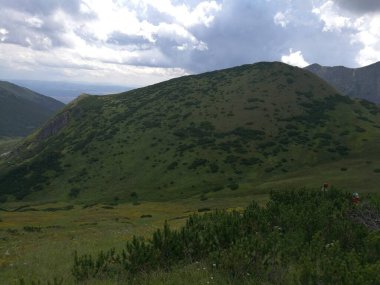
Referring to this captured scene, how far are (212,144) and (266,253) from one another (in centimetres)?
10006

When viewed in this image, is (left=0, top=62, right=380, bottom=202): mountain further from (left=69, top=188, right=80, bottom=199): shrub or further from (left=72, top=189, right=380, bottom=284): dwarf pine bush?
(left=72, top=189, right=380, bottom=284): dwarf pine bush

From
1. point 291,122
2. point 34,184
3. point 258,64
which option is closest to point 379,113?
point 291,122

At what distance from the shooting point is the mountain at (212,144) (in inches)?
3521

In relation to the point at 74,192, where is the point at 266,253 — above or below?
above

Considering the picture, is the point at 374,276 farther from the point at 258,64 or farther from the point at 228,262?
the point at 258,64

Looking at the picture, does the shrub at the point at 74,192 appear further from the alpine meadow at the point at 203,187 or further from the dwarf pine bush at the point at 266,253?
the dwarf pine bush at the point at 266,253

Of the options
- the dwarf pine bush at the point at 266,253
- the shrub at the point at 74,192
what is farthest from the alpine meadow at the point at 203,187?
the shrub at the point at 74,192

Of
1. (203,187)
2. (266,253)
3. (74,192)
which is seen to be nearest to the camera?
(266,253)

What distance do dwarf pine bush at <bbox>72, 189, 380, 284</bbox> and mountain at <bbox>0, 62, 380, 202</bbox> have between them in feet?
151

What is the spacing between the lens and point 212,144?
11050 centimetres

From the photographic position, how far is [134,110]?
152 meters

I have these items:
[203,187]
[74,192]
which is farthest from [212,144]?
[74,192]

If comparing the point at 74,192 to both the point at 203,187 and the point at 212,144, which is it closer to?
the point at 203,187

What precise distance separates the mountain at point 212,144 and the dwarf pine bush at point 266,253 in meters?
46.0
